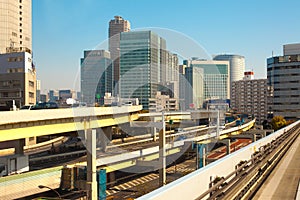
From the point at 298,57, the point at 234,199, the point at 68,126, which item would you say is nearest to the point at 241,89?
the point at 298,57

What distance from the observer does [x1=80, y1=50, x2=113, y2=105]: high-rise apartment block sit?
51.1 metres

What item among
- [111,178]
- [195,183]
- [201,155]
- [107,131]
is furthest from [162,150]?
[195,183]

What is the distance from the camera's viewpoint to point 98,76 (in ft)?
182

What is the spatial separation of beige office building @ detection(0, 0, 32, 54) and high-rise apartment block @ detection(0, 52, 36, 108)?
10085 mm

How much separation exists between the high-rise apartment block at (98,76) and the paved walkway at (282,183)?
39644mm

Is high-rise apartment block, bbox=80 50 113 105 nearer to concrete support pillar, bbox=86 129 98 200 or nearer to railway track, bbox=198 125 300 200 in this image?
concrete support pillar, bbox=86 129 98 200

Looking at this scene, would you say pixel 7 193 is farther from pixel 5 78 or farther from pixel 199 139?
pixel 5 78

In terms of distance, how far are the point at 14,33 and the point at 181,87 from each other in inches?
1696

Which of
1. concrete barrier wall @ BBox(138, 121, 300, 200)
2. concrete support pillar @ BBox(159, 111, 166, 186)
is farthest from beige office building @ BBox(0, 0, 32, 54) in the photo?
concrete barrier wall @ BBox(138, 121, 300, 200)

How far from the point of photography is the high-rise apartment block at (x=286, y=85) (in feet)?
306

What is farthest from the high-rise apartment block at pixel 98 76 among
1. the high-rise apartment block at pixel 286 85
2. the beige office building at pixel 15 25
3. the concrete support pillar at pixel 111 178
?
the high-rise apartment block at pixel 286 85

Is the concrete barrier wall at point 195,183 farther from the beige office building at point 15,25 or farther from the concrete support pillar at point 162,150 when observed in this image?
the beige office building at point 15,25

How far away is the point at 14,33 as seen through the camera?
66188 mm

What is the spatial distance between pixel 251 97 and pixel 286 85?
38740mm
